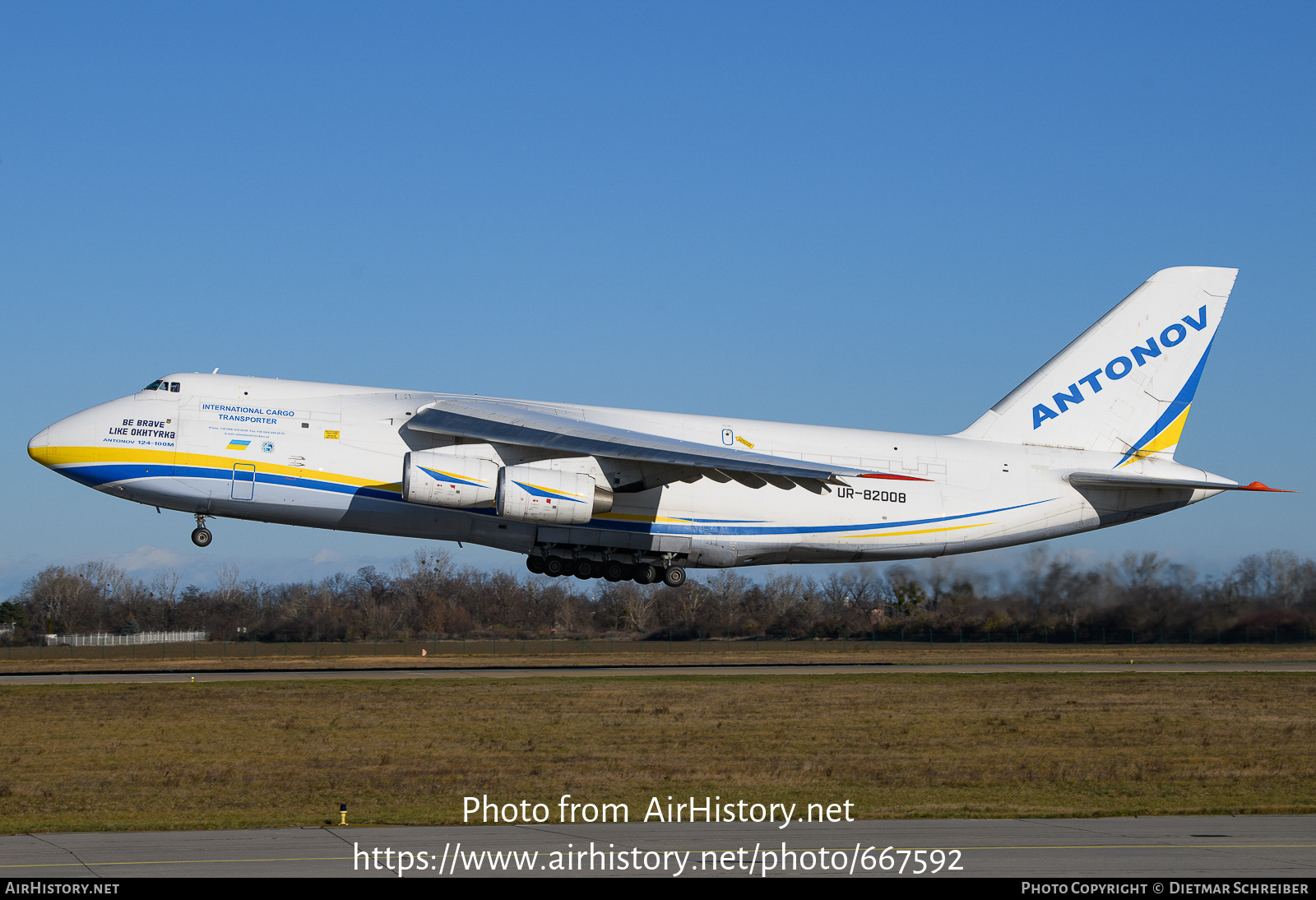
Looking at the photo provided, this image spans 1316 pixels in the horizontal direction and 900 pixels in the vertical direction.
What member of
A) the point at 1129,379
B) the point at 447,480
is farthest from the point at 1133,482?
the point at 447,480

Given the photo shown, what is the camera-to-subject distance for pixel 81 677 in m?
32.0

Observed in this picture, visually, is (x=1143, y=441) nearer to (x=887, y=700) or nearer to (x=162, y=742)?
(x=887, y=700)

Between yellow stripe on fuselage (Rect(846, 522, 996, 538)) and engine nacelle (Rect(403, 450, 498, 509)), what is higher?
engine nacelle (Rect(403, 450, 498, 509))

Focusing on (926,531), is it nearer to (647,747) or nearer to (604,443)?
(604,443)

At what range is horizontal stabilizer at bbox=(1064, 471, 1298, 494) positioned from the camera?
24844 mm

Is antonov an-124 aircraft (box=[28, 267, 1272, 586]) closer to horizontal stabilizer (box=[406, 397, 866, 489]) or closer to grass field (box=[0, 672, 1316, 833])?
horizontal stabilizer (box=[406, 397, 866, 489])

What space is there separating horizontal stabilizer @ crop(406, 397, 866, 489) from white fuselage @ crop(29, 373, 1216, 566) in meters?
0.48

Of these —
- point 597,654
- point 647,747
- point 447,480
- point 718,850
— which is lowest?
point 597,654

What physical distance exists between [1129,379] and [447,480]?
15071 mm

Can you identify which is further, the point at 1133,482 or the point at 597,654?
the point at 597,654

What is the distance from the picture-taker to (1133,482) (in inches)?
993

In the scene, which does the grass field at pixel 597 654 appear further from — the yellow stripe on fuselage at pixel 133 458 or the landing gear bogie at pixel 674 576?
the yellow stripe on fuselage at pixel 133 458

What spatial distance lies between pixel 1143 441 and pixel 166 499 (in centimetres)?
1994

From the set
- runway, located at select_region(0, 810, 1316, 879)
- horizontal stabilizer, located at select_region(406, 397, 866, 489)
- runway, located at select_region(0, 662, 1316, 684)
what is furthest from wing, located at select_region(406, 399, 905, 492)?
runway, located at select_region(0, 662, 1316, 684)
